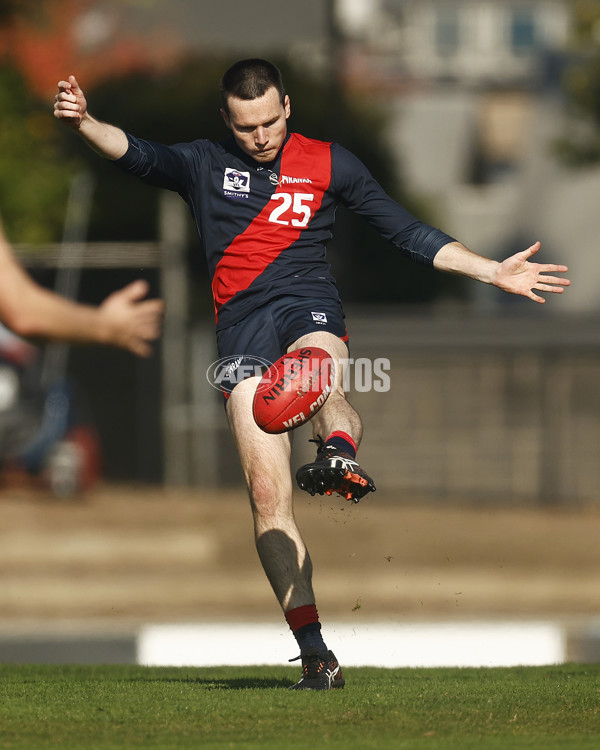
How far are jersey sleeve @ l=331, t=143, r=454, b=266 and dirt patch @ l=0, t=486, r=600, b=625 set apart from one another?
7073 mm

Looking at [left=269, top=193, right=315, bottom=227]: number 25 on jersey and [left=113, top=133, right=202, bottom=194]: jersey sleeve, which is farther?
[left=269, top=193, right=315, bottom=227]: number 25 on jersey

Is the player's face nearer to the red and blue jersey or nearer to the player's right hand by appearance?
the red and blue jersey

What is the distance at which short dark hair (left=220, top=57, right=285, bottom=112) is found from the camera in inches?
256

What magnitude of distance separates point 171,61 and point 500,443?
47.2ft

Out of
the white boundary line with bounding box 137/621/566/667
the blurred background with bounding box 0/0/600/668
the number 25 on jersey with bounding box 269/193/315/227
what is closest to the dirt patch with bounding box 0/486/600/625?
the blurred background with bounding box 0/0/600/668

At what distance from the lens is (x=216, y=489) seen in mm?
17609

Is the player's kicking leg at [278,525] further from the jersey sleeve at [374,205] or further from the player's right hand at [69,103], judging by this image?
the player's right hand at [69,103]

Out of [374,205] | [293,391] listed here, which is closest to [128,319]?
[293,391]

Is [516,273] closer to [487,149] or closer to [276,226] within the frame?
[276,226]

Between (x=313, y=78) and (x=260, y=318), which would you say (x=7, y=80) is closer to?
(x=313, y=78)

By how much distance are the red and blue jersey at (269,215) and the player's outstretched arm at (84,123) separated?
260mm

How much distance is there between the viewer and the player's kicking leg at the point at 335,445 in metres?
5.98

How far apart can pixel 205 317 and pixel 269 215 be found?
52.9 feet

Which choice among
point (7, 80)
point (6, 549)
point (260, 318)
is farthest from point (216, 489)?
point (260, 318)
